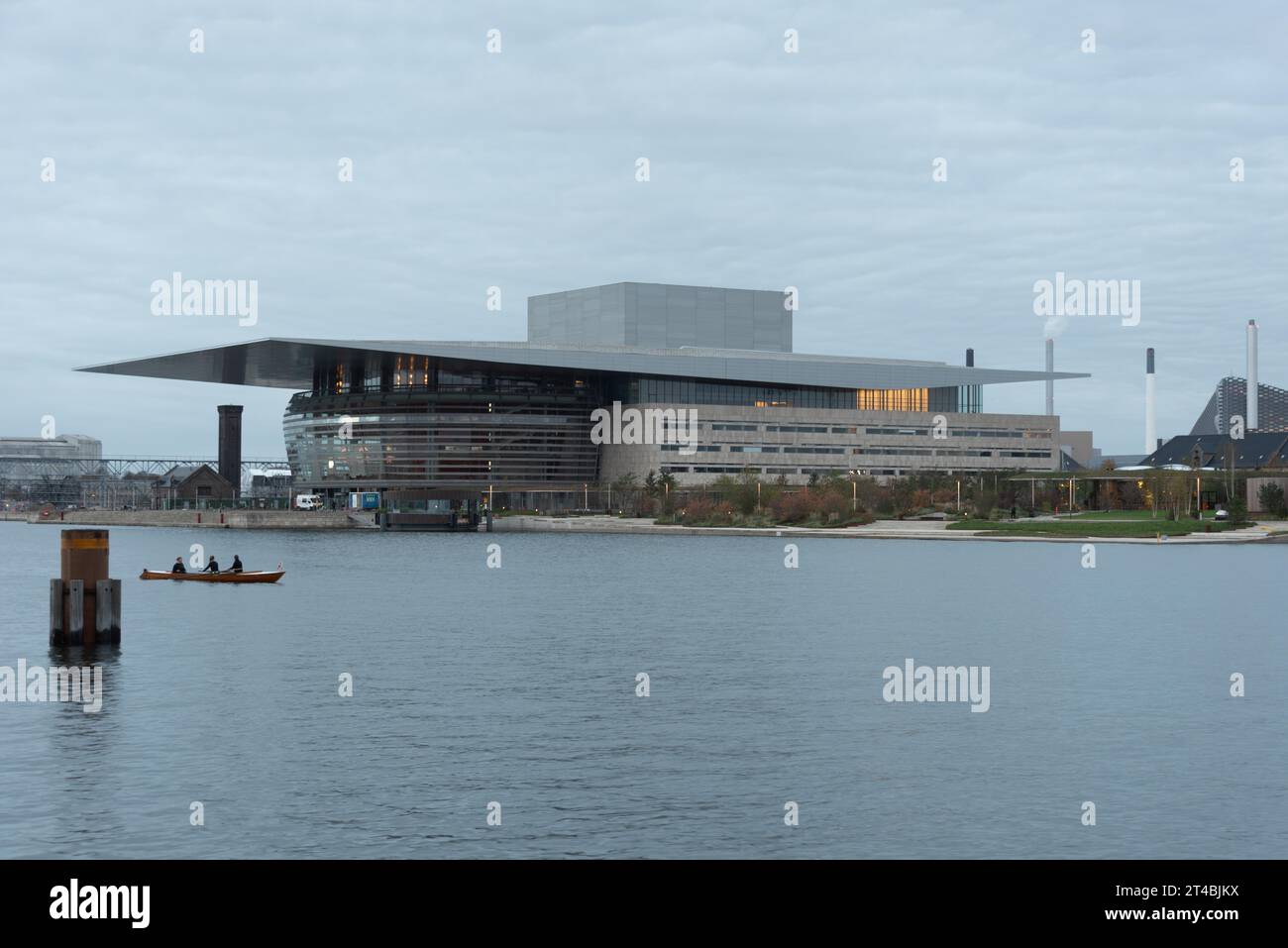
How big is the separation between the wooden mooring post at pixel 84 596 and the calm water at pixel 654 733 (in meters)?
0.75

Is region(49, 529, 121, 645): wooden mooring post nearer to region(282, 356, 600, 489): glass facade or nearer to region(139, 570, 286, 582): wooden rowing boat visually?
region(139, 570, 286, 582): wooden rowing boat

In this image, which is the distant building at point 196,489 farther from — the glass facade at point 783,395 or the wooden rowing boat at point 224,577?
the wooden rowing boat at point 224,577

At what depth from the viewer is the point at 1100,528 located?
9994 centimetres

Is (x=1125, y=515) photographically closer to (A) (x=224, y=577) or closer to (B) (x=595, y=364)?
(B) (x=595, y=364)

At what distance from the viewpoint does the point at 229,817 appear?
16.7 m

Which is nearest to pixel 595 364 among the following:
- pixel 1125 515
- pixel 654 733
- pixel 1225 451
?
pixel 1125 515

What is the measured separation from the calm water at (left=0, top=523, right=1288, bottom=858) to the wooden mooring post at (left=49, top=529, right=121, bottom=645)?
0.75 meters

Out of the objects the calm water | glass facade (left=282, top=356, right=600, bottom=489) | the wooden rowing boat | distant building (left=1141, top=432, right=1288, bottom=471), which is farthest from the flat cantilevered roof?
the calm water

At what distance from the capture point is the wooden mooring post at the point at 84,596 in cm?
3032

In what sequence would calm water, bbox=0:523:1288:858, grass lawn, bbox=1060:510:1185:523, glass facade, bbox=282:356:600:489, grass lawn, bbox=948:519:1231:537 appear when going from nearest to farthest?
1. calm water, bbox=0:523:1288:858
2. grass lawn, bbox=948:519:1231:537
3. grass lawn, bbox=1060:510:1185:523
4. glass facade, bbox=282:356:600:489

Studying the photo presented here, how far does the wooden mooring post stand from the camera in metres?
30.3
